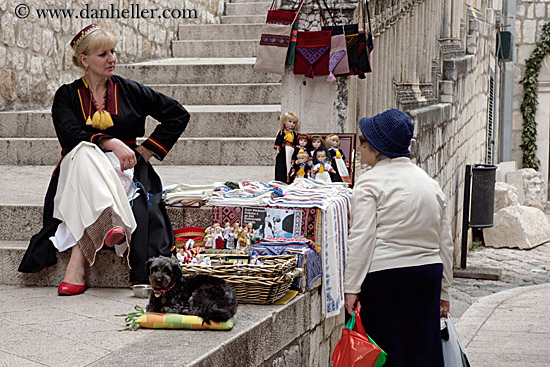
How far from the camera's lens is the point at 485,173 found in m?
11.1

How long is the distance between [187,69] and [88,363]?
6.51 meters

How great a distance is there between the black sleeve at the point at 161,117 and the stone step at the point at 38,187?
0.38 metres

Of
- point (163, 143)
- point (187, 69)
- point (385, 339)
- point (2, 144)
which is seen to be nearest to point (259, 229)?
point (163, 143)

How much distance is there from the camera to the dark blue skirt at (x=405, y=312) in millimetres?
3682

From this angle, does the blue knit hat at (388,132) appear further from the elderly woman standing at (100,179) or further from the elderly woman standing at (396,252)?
the elderly woman standing at (100,179)

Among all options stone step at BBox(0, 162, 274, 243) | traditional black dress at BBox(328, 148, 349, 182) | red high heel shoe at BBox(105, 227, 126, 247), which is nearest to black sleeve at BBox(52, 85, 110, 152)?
red high heel shoe at BBox(105, 227, 126, 247)

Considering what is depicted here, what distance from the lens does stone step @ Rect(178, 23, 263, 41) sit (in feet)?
36.0

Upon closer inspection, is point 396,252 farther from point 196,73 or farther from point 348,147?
point 196,73

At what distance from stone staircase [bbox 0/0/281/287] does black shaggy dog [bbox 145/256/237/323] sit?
0.88 metres

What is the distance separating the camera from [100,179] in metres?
4.34

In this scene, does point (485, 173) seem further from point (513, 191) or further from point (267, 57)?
point (267, 57)

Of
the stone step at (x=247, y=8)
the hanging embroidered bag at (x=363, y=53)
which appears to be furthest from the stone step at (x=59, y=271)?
the stone step at (x=247, y=8)
